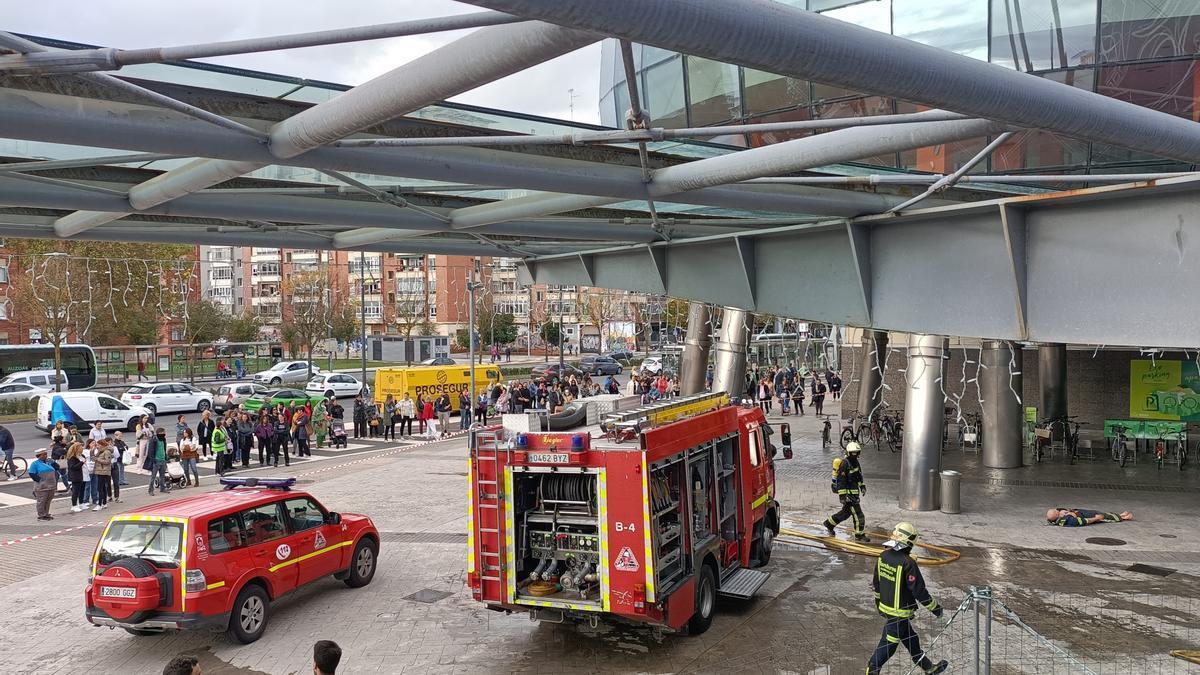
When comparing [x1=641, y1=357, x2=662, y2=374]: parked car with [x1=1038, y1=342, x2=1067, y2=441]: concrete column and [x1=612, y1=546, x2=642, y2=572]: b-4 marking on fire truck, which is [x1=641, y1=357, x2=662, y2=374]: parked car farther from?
[x1=612, y1=546, x2=642, y2=572]: b-4 marking on fire truck

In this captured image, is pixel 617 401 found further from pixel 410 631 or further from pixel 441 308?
pixel 441 308

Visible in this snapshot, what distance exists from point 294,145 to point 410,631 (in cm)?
637

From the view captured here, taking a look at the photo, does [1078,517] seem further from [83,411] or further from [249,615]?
[83,411]

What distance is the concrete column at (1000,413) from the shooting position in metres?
23.3

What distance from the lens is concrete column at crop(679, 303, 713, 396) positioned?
2967 cm

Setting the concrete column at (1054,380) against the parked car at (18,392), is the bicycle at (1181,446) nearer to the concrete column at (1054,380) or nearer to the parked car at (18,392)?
the concrete column at (1054,380)

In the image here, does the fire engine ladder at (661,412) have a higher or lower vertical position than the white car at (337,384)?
higher

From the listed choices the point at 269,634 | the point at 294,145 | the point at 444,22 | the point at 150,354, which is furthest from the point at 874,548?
the point at 150,354

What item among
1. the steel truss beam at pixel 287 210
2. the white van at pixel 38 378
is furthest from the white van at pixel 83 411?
the steel truss beam at pixel 287 210

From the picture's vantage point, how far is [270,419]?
25.9m

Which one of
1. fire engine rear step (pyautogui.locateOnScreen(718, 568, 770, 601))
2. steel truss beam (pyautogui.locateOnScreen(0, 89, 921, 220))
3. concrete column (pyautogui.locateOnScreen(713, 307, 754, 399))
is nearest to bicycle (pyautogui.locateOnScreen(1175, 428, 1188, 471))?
concrete column (pyautogui.locateOnScreen(713, 307, 754, 399))

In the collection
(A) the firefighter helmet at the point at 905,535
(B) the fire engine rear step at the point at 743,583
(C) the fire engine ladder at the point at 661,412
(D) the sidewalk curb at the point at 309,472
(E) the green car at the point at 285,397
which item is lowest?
(D) the sidewalk curb at the point at 309,472

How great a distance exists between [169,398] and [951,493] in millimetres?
35475

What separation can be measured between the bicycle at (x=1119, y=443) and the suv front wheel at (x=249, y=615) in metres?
20.9
